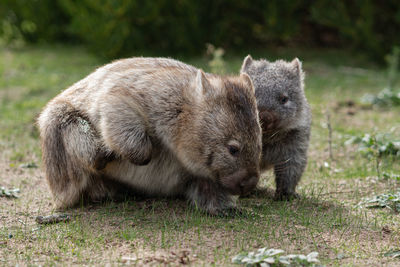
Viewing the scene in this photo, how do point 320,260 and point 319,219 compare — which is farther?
point 319,219

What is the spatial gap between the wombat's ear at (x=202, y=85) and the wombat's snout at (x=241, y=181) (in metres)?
0.69

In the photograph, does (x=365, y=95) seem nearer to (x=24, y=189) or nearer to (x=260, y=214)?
(x=260, y=214)

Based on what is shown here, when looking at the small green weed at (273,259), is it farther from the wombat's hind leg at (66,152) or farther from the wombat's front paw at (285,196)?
the wombat's hind leg at (66,152)

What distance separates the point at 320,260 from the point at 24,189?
10.4 ft

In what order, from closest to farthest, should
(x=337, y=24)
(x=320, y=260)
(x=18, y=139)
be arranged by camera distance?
1. (x=320, y=260)
2. (x=18, y=139)
3. (x=337, y=24)

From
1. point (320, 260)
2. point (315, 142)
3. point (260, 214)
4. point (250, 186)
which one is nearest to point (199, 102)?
point (250, 186)

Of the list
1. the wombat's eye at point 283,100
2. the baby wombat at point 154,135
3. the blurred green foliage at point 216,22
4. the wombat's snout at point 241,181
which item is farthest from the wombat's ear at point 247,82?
the blurred green foliage at point 216,22

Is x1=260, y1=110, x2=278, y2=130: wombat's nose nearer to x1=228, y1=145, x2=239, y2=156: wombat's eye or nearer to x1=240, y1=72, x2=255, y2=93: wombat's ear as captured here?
x1=240, y1=72, x2=255, y2=93: wombat's ear

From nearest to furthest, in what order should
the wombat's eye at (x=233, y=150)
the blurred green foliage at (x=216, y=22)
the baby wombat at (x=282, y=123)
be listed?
the wombat's eye at (x=233, y=150) → the baby wombat at (x=282, y=123) → the blurred green foliage at (x=216, y=22)

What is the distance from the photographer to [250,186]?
14.1 ft

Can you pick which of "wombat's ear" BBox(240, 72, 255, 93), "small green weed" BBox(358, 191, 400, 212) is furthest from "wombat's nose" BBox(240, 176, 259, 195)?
"small green weed" BBox(358, 191, 400, 212)

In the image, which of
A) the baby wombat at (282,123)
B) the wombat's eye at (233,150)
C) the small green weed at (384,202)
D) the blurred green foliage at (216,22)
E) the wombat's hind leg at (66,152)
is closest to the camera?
the wombat's eye at (233,150)

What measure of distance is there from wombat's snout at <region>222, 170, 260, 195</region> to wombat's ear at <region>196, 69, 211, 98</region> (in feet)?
2.28

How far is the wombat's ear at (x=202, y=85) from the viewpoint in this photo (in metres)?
4.39
